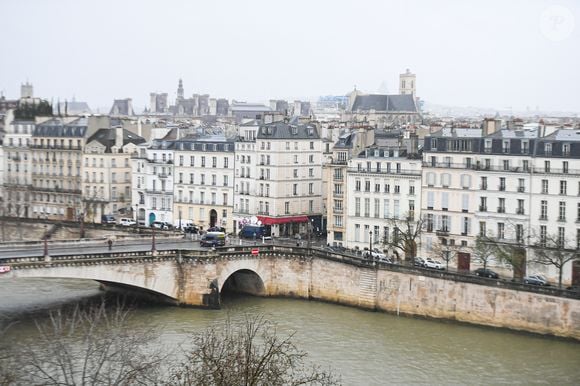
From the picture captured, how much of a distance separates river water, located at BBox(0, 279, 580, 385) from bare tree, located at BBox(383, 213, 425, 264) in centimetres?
487

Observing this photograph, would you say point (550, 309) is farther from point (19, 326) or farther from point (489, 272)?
point (19, 326)

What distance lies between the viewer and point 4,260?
3972 centimetres

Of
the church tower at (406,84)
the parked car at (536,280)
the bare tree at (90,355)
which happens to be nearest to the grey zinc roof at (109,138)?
the bare tree at (90,355)

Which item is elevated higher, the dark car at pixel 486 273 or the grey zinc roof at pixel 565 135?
the grey zinc roof at pixel 565 135

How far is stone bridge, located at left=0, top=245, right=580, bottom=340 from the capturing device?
131ft

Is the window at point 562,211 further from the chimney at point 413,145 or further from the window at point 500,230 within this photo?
the chimney at point 413,145

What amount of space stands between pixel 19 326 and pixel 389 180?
19932 mm

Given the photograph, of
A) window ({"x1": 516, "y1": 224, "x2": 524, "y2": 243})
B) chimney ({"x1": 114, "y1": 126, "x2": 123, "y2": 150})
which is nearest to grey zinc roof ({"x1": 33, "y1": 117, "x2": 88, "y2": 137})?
chimney ({"x1": 114, "y1": 126, "x2": 123, "y2": 150})

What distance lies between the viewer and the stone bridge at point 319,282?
1574 inches

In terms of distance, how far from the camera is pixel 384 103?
131 m

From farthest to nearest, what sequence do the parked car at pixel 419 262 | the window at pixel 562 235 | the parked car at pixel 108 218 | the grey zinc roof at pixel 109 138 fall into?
the grey zinc roof at pixel 109 138 → the parked car at pixel 108 218 → the parked car at pixel 419 262 → the window at pixel 562 235

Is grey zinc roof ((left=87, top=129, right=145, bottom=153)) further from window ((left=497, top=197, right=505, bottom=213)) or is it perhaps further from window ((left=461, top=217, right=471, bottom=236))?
window ((left=497, top=197, right=505, bottom=213))

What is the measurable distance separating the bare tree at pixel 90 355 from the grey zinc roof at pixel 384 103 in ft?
295

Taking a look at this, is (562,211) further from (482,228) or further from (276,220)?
(276,220)
